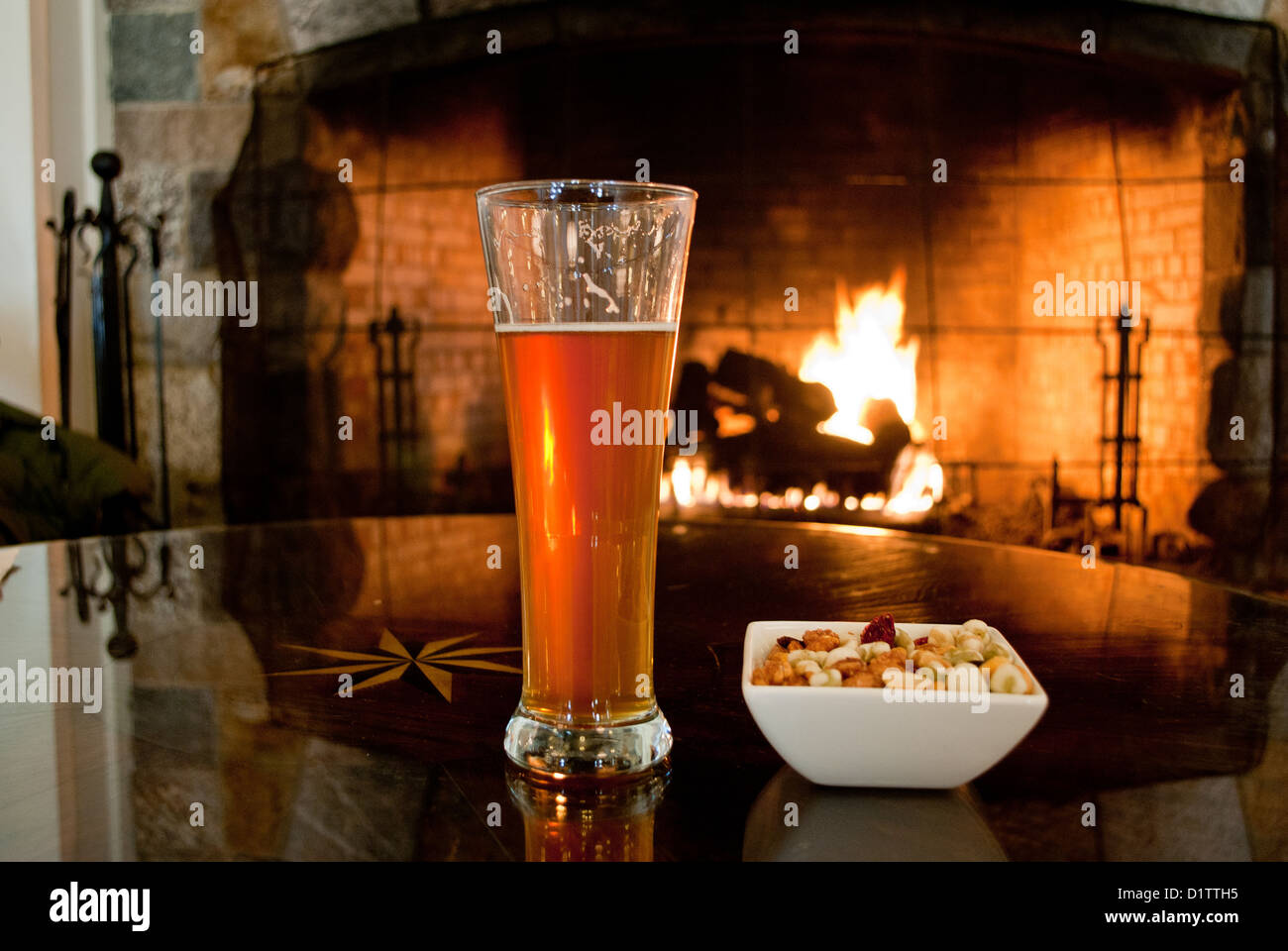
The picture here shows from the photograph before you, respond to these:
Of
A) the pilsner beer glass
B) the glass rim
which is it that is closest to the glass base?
the pilsner beer glass

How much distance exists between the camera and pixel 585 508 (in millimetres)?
629

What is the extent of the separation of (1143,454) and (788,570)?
2.10 metres

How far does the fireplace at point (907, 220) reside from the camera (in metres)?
2.83

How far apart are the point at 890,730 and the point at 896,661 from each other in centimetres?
7

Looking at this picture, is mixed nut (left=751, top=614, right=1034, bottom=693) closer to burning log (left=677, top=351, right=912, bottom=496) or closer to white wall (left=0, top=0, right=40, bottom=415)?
burning log (left=677, top=351, right=912, bottom=496)

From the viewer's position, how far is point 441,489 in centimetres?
307

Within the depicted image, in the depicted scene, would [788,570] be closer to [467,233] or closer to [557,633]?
[557,633]

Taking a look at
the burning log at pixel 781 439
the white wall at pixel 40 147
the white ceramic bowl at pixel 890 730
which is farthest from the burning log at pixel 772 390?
the white ceramic bowl at pixel 890 730

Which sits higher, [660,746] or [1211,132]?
[1211,132]

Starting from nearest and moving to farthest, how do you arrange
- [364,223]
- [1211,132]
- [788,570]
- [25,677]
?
[25,677] < [788,570] < [1211,132] < [364,223]

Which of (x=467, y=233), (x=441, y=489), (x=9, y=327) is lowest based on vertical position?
(x=441, y=489)

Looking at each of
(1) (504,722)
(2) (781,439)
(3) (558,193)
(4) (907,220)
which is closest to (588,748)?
(1) (504,722)

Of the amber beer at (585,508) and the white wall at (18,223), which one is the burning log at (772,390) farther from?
the amber beer at (585,508)

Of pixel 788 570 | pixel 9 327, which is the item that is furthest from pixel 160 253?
pixel 788 570
